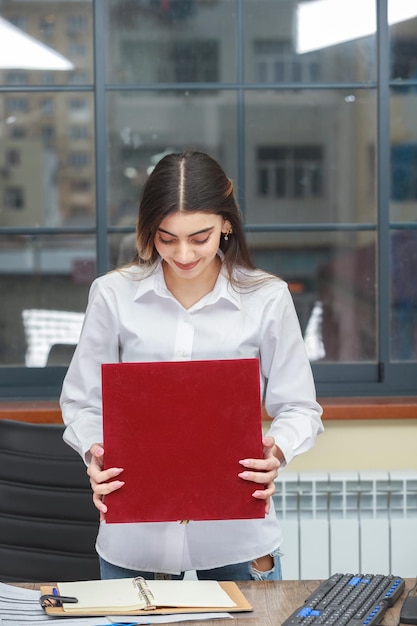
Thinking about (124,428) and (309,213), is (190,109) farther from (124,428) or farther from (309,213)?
(124,428)

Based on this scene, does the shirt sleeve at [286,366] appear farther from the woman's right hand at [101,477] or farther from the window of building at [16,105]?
the window of building at [16,105]

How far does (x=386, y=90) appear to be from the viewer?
3.29 meters

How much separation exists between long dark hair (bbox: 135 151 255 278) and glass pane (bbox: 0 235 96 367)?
4.90ft

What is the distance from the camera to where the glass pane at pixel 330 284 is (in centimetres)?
342

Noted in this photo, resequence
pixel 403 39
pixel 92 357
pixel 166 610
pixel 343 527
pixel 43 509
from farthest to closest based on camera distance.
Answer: pixel 403 39 → pixel 343 527 → pixel 43 509 → pixel 92 357 → pixel 166 610

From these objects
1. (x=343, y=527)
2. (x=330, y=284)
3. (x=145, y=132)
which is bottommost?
(x=343, y=527)

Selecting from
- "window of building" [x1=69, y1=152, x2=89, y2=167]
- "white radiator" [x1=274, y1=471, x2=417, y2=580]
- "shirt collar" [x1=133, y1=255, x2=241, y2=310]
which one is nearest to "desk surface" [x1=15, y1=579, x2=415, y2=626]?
"shirt collar" [x1=133, y1=255, x2=241, y2=310]

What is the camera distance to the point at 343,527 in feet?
10.1

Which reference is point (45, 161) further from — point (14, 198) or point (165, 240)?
point (165, 240)

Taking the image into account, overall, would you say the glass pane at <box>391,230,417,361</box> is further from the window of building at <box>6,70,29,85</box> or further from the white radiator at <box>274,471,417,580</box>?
the window of building at <box>6,70,29,85</box>

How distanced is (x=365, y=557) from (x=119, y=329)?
5.02ft

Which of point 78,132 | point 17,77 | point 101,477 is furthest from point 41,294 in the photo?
point 101,477

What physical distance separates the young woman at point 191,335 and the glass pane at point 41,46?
1.61 m

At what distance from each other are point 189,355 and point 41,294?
1.65 meters
